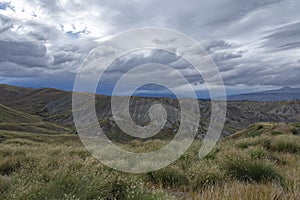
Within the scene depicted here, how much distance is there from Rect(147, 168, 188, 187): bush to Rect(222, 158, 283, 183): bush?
1.25 meters

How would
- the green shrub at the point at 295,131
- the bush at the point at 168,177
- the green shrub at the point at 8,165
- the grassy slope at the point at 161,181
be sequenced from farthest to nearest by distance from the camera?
the green shrub at the point at 295,131 < the green shrub at the point at 8,165 < the bush at the point at 168,177 < the grassy slope at the point at 161,181

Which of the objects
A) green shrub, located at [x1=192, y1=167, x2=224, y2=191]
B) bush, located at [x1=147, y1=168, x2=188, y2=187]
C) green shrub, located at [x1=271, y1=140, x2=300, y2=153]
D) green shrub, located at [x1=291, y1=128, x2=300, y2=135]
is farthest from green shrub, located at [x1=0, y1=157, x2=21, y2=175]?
green shrub, located at [x1=291, y1=128, x2=300, y2=135]

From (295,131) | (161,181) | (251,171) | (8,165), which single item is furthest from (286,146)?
(8,165)

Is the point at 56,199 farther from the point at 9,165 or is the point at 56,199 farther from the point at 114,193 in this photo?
the point at 9,165

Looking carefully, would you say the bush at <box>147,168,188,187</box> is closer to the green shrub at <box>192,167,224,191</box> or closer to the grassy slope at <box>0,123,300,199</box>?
the grassy slope at <box>0,123,300,199</box>

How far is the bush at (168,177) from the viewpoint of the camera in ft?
26.1

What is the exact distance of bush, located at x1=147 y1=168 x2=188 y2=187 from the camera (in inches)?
313

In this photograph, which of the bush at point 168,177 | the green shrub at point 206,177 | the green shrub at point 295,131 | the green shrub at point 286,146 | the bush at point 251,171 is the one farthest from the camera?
the green shrub at point 295,131

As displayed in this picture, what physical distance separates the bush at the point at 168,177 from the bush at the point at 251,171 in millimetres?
1247

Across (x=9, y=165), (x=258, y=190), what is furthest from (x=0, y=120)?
(x=258, y=190)

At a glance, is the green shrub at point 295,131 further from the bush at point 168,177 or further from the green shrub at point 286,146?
the bush at point 168,177

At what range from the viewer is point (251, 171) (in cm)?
784

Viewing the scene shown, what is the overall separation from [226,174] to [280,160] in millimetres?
4237

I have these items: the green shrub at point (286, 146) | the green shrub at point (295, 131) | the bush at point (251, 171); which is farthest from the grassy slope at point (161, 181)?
the green shrub at point (295, 131)
